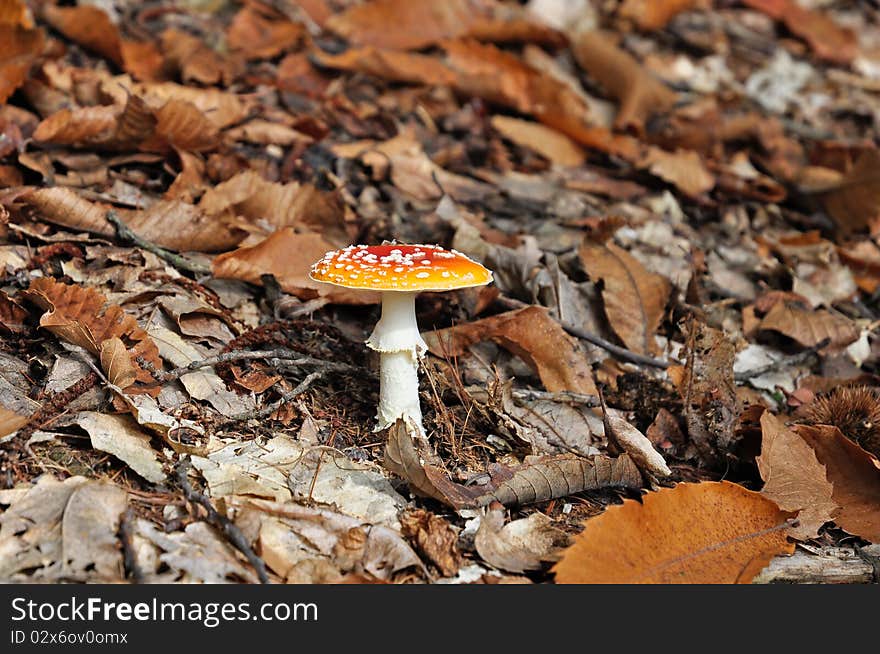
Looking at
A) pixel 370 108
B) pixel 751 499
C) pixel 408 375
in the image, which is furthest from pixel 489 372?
pixel 370 108

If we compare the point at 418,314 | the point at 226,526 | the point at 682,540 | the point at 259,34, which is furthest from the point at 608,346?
the point at 259,34

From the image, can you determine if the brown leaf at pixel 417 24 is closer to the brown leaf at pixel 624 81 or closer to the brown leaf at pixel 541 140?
the brown leaf at pixel 624 81

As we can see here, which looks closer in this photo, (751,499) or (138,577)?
(138,577)

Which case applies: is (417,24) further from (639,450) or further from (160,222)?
(639,450)

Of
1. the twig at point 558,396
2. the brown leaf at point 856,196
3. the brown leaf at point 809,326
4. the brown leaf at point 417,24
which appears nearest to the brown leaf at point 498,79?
the brown leaf at point 417,24

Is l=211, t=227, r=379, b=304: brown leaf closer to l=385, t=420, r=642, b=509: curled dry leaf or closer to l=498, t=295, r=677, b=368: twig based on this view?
l=498, t=295, r=677, b=368: twig

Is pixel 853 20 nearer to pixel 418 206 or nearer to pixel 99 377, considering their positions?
pixel 418 206

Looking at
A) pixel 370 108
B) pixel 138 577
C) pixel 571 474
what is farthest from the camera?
pixel 370 108
